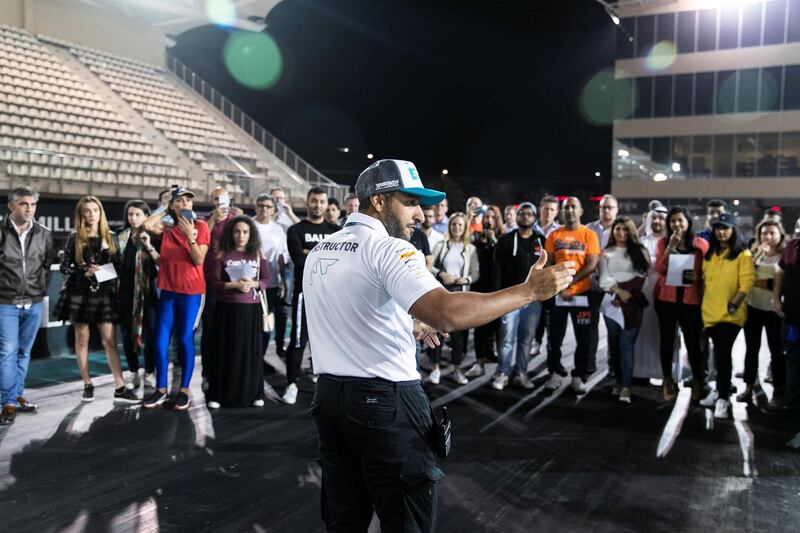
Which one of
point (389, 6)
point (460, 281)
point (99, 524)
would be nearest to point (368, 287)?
point (99, 524)

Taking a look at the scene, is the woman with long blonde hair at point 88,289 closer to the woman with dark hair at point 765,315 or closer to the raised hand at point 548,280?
the raised hand at point 548,280

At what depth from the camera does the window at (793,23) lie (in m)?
23.6

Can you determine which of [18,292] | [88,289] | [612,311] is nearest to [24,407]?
[18,292]

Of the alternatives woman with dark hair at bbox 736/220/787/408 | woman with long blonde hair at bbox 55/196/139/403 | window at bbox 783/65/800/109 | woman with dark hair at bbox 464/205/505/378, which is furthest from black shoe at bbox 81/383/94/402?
window at bbox 783/65/800/109

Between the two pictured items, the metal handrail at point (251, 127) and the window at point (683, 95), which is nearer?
the metal handrail at point (251, 127)

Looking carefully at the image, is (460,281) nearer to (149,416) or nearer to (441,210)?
(441,210)

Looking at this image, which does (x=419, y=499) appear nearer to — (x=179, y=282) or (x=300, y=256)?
(x=179, y=282)

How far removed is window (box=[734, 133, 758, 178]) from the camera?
25.5 metres

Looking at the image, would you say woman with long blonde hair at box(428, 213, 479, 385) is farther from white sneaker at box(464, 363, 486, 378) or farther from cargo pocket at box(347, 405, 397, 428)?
cargo pocket at box(347, 405, 397, 428)

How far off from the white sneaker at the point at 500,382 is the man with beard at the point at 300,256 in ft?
6.14

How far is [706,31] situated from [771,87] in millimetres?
3450

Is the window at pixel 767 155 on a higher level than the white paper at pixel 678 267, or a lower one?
higher

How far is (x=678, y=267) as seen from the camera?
18.1 feet

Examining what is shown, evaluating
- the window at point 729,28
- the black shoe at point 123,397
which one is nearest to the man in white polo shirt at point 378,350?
the black shoe at point 123,397
